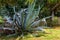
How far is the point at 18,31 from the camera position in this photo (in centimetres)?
Result: 664

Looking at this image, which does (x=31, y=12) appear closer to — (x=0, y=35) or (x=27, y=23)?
(x=27, y=23)

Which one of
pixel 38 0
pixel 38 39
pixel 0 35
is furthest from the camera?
pixel 38 0

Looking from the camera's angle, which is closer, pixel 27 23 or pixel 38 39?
pixel 38 39

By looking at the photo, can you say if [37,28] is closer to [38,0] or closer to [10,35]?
[10,35]

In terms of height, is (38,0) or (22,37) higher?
(38,0)

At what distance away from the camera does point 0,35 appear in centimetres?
657

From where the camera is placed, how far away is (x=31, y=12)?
668 centimetres

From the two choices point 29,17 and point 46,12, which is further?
point 46,12

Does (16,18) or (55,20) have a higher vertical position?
(16,18)

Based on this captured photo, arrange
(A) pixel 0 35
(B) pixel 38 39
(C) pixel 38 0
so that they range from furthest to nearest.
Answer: (C) pixel 38 0 < (A) pixel 0 35 < (B) pixel 38 39

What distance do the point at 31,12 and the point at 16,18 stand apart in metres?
0.61

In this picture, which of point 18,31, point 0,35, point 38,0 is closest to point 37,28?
point 18,31

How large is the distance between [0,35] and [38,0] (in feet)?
11.5

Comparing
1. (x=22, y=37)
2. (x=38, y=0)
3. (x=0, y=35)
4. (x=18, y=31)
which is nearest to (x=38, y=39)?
(x=22, y=37)
